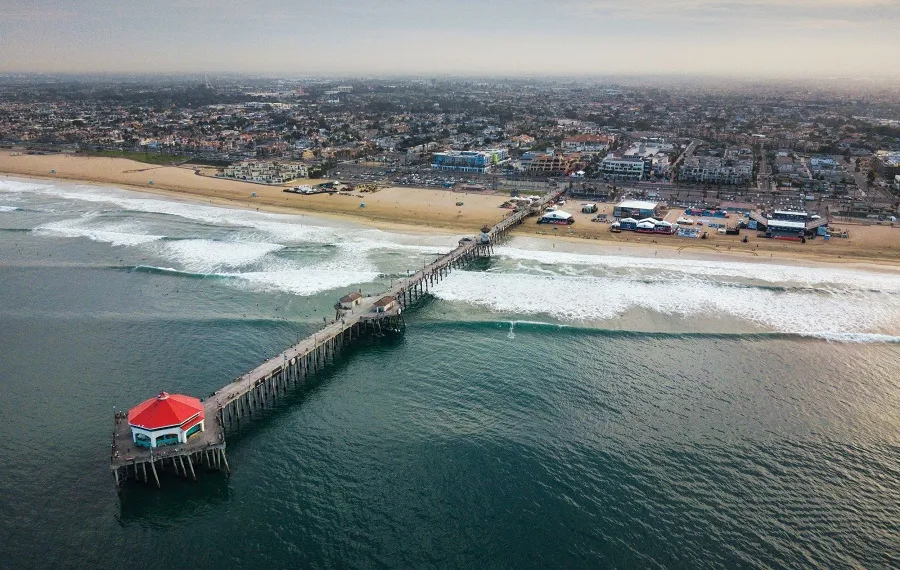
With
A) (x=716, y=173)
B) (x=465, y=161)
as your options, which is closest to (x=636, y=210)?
(x=716, y=173)

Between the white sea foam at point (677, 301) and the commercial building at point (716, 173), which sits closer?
the white sea foam at point (677, 301)

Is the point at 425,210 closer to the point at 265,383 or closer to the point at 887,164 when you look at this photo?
the point at 265,383

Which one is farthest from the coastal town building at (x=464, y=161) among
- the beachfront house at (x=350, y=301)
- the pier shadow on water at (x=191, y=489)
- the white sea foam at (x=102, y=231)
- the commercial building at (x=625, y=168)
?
the pier shadow on water at (x=191, y=489)

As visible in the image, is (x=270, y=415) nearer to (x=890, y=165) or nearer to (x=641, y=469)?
(x=641, y=469)

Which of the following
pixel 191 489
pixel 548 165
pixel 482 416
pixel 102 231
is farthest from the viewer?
pixel 548 165

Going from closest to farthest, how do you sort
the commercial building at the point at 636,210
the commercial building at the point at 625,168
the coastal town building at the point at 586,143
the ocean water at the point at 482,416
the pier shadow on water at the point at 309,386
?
the ocean water at the point at 482,416, the pier shadow on water at the point at 309,386, the commercial building at the point at 636,210, the commercial building at the point at 625,168, the coastal town building at the point at 586,143

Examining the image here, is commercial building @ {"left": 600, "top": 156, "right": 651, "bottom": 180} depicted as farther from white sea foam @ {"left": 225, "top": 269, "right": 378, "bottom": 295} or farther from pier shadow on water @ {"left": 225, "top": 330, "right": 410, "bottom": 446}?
pier shadow on water @ {"left": 225, "top": 330, "right": 410, "bottom": 446}

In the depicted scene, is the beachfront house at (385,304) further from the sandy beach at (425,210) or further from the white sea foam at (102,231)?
the white sea foam at (102,231)

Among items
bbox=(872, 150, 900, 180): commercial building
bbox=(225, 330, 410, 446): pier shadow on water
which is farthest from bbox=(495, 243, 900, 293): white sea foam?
bbox=(872, 150, 900, 180): commercial building
